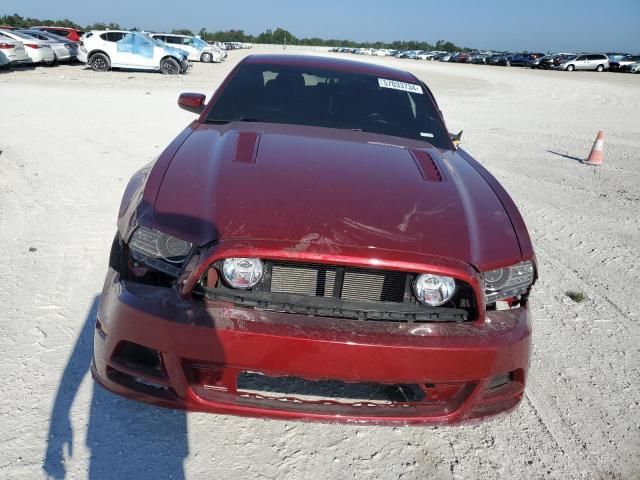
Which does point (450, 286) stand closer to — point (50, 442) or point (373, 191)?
point (373, 191)

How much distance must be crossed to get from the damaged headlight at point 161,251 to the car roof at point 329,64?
2.22m

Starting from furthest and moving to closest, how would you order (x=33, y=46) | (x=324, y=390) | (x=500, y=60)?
(x=500, y=60) < (x=33, y=46) < (x=324, y=390)

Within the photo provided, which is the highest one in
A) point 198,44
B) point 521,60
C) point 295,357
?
point 295,357

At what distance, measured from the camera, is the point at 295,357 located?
1.83 m

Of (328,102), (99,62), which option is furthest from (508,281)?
(99,62)

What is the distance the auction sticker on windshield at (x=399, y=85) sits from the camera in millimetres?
3742

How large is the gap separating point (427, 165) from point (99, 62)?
19648 millimetres

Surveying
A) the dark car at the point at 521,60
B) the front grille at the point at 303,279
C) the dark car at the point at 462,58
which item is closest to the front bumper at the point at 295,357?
the front grille at the point at 303,279

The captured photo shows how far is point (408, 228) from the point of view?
2.05 m

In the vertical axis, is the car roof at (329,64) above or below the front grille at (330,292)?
above

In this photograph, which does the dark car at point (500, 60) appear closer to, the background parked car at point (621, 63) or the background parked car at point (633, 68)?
the background parked car at point (621, 63)

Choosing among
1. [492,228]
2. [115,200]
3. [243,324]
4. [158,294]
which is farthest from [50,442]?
[115,200]

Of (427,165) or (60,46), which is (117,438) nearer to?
(427,165)

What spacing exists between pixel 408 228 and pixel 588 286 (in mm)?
2553
